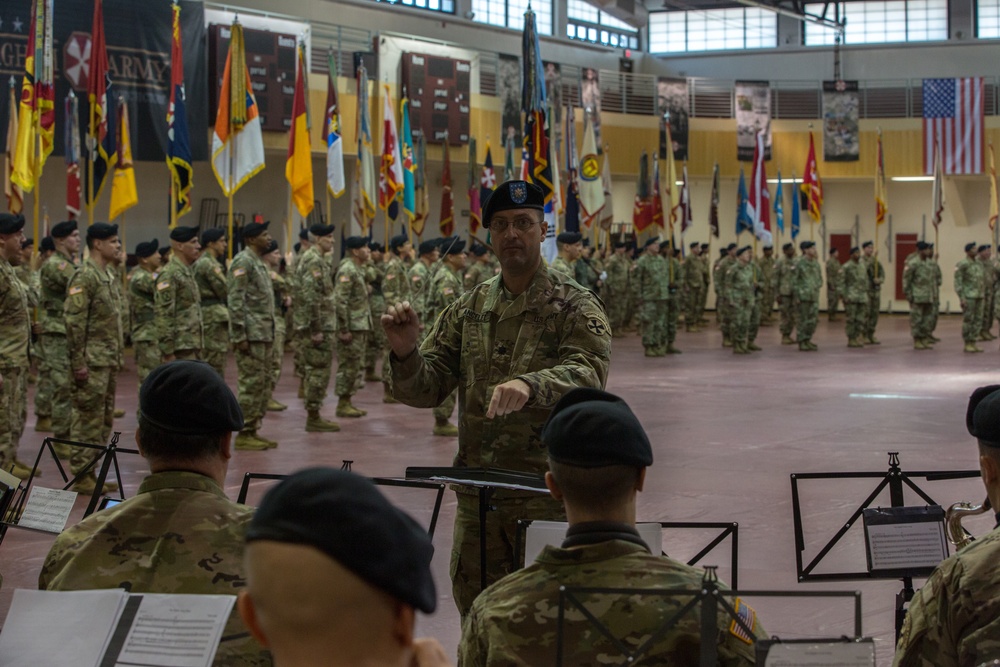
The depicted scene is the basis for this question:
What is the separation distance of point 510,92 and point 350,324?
14.2 metres

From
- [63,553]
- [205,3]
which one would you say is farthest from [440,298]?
[205,3]

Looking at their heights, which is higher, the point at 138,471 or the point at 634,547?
the point at 634,547

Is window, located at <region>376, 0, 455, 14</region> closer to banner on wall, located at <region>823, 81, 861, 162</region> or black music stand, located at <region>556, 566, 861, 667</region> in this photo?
banner on wall, located at <region>823, 81, 861, 162</region>

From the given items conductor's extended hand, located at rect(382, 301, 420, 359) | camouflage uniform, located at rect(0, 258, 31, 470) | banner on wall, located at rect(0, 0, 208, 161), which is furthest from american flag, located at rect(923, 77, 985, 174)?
conductor's extended hand, located at rect(382, 301, 420, 359)

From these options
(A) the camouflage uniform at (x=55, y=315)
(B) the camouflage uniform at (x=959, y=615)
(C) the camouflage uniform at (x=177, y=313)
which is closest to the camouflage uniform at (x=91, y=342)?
(C) the camouflage uniform at (x=177, y=313)

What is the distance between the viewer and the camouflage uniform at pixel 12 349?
7465mm

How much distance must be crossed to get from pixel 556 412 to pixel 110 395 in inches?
278

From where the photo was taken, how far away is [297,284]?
1105 centimetres

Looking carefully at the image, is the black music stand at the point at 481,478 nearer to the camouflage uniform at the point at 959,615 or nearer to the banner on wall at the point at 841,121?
the camouflage uniform at the point at 959,615

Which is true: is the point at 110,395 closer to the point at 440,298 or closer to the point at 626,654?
the point at 440,298

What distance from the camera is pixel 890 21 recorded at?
29969 millimetres

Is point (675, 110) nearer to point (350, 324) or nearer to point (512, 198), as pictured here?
point (350, 324)

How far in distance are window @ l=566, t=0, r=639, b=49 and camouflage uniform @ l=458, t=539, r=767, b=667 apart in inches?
1094

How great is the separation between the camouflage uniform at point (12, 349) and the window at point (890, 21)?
2652 cm
